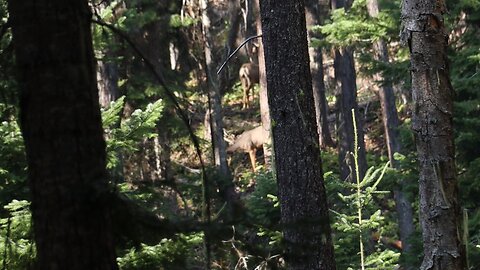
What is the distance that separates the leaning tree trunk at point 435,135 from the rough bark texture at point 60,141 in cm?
373

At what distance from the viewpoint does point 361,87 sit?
35156mm

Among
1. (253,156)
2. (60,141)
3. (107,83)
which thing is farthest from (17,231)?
(253,156)

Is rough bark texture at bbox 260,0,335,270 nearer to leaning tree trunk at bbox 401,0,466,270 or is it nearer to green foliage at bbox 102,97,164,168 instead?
green foliage at bbox 102,97,164,168

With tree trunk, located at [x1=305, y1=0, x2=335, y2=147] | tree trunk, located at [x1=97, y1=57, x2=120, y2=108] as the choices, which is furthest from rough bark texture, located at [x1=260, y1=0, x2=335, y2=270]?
tree trunk, located at [x1=305, y1=0, x2=335, y2=147]

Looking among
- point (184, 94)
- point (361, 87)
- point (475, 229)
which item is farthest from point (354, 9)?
point (361, 87)

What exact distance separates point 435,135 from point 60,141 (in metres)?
3.88

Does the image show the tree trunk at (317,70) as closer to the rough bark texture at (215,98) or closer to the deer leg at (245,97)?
the rough bark texture at (215,98)

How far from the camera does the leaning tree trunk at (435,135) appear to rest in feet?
19.4

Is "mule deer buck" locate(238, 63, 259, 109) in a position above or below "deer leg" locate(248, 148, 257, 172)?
above

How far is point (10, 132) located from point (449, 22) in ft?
26.2

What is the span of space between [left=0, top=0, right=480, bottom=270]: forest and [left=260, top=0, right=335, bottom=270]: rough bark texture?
1 cm

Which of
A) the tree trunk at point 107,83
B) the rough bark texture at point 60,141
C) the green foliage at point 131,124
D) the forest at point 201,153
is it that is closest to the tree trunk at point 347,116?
the forest at point 201,153

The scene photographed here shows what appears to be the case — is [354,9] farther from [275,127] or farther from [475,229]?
[275,127]

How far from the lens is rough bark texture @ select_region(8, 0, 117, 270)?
2.67 meters
